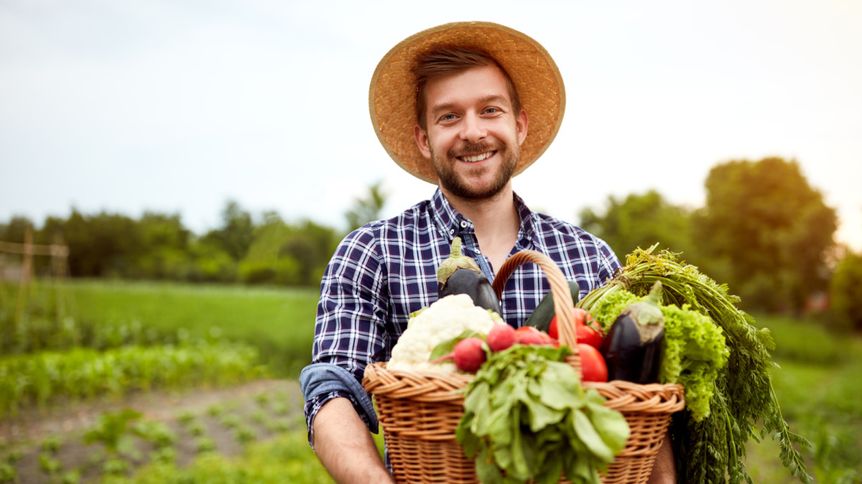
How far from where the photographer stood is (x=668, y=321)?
1763 millimetres

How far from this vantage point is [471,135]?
8.15 ft

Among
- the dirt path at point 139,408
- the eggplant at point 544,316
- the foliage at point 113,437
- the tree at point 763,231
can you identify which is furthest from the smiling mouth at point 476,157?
the tree at point 763,231

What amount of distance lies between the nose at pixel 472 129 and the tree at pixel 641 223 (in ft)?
80.9

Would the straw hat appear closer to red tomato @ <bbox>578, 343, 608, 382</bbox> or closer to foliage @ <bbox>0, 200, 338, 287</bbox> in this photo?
red tomato @ <bbox>578, 343, 608, 382</bbox>

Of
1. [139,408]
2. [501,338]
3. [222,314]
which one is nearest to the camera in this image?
[501,338]

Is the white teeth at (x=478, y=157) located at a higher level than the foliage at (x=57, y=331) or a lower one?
higher

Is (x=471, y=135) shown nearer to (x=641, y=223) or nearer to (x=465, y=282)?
(x=465, y=282)

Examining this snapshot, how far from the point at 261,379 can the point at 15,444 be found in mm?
5183

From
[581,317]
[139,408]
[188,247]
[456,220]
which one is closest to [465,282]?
[581,317]

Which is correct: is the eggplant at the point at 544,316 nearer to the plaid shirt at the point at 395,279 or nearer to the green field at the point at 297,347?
the plaid shirt at the point at 395,279

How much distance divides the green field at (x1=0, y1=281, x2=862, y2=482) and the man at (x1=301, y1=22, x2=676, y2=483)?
3620 millimetres

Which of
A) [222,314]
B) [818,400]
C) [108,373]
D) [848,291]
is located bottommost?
[818,400]

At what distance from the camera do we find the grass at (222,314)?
49.2 ft

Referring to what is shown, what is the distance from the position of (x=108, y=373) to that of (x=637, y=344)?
1047 cm
